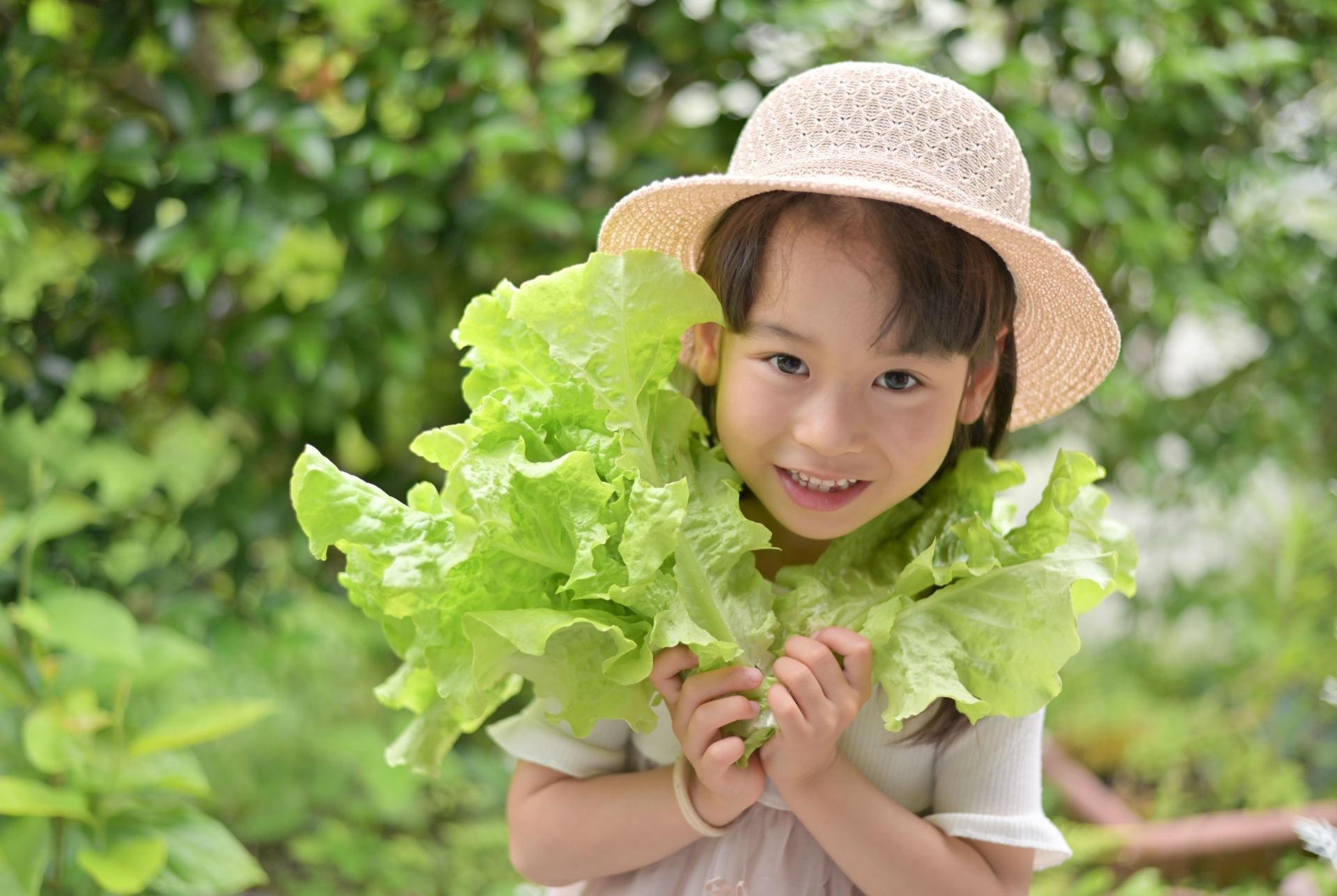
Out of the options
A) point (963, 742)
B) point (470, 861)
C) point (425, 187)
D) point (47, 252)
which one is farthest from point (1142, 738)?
point (47, 252)

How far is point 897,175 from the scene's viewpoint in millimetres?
1006

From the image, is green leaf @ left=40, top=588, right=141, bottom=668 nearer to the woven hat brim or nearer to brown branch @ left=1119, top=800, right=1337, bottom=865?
the woven hat brim

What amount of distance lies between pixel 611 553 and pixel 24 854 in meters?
1.29

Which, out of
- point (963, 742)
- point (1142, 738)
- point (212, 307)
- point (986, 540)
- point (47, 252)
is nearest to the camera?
point (986, 540)

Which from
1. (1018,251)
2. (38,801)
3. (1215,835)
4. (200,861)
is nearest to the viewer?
(1018,251)

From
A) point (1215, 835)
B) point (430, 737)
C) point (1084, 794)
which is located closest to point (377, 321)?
point (430, 737)

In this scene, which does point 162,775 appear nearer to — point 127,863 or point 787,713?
point 127,863

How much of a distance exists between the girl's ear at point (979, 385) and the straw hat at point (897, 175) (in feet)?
0.19

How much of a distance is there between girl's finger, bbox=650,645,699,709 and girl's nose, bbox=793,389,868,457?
0.74 ft

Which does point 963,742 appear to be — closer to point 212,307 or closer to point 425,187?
point 425,187

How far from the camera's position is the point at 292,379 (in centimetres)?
215

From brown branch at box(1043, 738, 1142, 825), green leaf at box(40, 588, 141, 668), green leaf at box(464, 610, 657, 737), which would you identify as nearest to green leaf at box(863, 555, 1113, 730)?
green leaf at box(464, 610, 657, 737)

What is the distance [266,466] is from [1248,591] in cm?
270

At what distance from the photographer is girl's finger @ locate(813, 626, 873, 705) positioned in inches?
39.6
